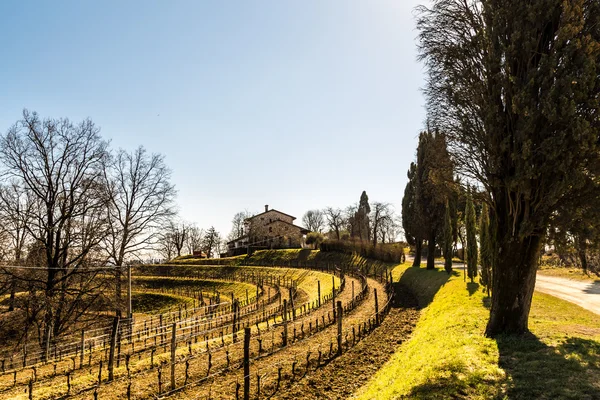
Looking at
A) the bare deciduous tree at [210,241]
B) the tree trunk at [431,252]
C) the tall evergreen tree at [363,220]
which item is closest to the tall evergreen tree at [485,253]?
the tree trunk at [431,252]

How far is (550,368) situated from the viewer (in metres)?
7.86

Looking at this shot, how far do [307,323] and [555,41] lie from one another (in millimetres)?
16100

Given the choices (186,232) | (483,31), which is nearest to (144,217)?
(483,31)

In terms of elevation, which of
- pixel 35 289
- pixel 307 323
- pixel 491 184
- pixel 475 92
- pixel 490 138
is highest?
pixel 475 92

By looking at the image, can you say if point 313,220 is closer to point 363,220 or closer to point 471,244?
point 363,220

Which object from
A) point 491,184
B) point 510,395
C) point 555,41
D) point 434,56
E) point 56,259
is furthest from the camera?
point 56,259

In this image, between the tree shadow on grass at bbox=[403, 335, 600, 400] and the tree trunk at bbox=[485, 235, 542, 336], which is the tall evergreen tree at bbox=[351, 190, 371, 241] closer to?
the tree trunk at bbox=[485, 235, 542, 336]

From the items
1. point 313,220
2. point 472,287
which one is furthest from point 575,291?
point 313,220

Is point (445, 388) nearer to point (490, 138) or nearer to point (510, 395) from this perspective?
point (510, 395)

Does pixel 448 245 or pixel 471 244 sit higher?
pixel 471 244

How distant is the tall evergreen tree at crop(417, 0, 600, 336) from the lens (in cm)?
910

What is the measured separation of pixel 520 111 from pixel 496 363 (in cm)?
665

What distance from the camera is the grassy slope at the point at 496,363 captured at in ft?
23.6

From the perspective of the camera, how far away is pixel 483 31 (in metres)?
11.2
